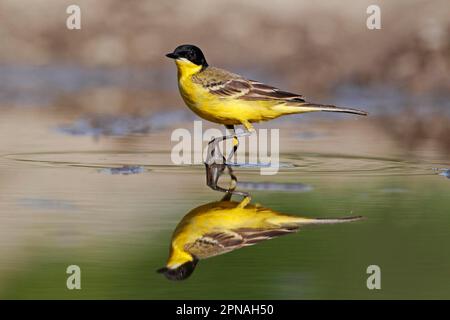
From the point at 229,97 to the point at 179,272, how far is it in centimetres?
439

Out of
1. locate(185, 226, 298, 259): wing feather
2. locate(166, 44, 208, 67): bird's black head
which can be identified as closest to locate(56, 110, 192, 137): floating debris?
locate(166, 44, 208, 67): bird's black head

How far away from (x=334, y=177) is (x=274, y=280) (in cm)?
349

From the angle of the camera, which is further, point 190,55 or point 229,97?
point 190,55

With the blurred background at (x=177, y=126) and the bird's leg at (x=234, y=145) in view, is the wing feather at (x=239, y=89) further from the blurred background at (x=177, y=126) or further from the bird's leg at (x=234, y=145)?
the blurred background at (x=177, y=126)

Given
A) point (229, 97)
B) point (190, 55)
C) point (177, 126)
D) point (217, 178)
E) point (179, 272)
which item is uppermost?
point (190, 55)

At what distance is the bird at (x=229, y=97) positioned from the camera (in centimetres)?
1055

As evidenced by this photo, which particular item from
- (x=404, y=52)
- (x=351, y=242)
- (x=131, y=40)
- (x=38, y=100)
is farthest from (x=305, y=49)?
(x=351, y=242)

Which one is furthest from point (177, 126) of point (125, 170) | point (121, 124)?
point (125, 170)

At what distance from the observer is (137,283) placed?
613cm

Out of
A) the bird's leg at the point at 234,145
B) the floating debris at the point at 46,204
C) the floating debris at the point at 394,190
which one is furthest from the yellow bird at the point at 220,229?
the bird's leg at the point at 234,145

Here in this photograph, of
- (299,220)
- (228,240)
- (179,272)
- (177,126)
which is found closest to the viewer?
(179,272)

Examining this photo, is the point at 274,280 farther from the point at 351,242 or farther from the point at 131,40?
the point at 131,40

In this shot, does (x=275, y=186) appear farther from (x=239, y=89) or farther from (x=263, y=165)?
(x=239, y=89)

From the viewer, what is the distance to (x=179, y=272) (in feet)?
20.8
